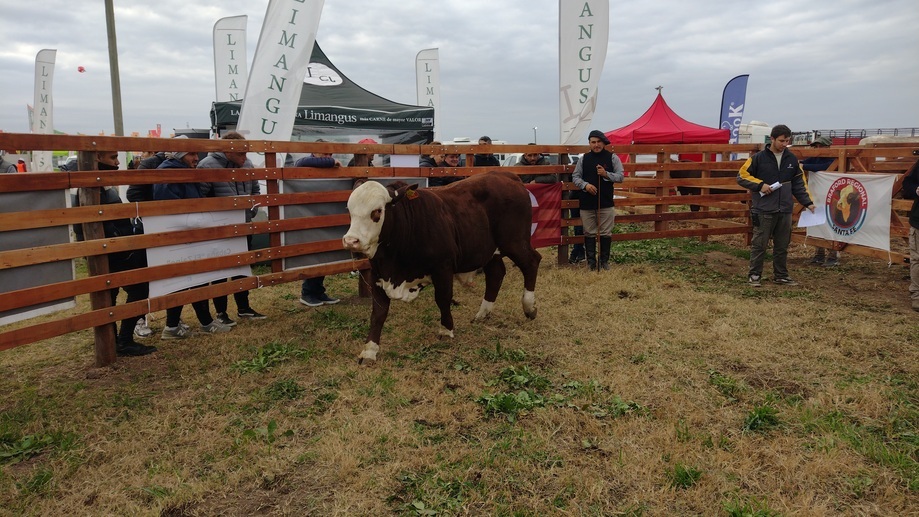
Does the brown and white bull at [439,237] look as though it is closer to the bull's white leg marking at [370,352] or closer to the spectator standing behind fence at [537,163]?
the bull's white leg marking at [370,352]

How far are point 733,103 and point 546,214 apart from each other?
14946 mm

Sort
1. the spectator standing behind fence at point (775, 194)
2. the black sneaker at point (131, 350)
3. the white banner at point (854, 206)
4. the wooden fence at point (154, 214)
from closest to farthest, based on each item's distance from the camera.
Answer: the wooden fence at point (154, 214)
the black sneaker at point (131, 350)
the spectator standing behind fence at point (775, 194)
the white banner at point (854, 206)

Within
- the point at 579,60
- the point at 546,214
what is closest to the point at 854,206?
the point at 546,214

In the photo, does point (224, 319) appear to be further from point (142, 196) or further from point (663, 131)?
point (663, 131)

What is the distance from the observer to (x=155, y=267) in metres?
4.65

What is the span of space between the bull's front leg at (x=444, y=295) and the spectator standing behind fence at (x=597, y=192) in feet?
11.6

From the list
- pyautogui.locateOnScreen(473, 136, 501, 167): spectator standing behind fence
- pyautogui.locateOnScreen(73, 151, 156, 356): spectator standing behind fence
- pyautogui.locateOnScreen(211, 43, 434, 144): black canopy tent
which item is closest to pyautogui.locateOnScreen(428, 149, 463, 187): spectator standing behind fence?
pyautogui.locateOnScreen(473, 136, 501, 167): spectator standing behind fence

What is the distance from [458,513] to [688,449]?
1.43m

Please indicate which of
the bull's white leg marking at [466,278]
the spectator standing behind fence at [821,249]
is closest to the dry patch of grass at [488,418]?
the bull's white leg marking at [466,278]

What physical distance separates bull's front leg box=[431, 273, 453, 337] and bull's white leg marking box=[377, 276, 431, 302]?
140mm

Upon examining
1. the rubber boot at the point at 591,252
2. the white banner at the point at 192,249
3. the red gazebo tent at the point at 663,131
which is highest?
the red gazebo tent at the point at 663,131

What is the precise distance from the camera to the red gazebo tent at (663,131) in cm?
1644

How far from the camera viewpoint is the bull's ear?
462cm

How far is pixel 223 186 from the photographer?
5.54m
